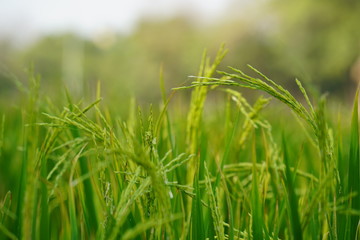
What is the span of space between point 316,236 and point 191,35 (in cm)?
4069

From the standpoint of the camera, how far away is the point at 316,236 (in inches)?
22.4

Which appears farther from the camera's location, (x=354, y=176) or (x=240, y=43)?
(x=240, y=43)

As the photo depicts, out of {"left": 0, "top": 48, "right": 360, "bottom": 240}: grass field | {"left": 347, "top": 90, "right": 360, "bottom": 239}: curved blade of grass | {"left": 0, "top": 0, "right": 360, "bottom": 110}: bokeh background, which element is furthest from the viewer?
{"left": 0, "top": 0, "right": 360, "bottom": 110}: bokeh background

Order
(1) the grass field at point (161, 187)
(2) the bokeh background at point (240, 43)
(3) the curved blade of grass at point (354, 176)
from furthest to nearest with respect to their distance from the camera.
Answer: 1. (2) the bokeh background at point (240, 43)
2. (3) the curved blade of grass at point (354, 176)
3. (1) the grass field at point (161, 187)

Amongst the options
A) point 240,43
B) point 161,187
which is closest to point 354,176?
point 161,187

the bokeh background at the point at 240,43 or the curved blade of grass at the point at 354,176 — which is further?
the bokeh background at the point at 240,43

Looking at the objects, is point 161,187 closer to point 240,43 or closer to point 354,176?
point 354,176

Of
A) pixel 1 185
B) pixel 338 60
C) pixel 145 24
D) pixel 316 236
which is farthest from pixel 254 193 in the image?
pixel 145 24

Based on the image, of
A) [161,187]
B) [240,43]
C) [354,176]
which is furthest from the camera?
[240,43]

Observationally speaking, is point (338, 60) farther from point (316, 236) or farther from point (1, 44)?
point (1, 44)

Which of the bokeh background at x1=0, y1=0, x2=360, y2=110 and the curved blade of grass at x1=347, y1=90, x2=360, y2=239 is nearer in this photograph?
the curved blade of grass at x1=347, y1=90, x2=360, y2=239

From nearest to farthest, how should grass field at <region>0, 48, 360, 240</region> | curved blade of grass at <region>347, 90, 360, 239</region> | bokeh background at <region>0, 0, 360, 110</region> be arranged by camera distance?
grass field at <region>0, 48, 360, 240</region>
curved blade of grass at <region>347, 90, 360, 239</region>
bokeh background at <region>0, 0, 360, 110</region>

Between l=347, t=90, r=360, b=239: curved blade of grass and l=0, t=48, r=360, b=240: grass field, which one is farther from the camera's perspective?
l=347, t=90, r=360, b=239: curved blade of grass

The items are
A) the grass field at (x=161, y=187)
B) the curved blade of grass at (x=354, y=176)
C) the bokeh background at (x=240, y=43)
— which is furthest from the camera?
the bokeh background at (x=240, y=43)
